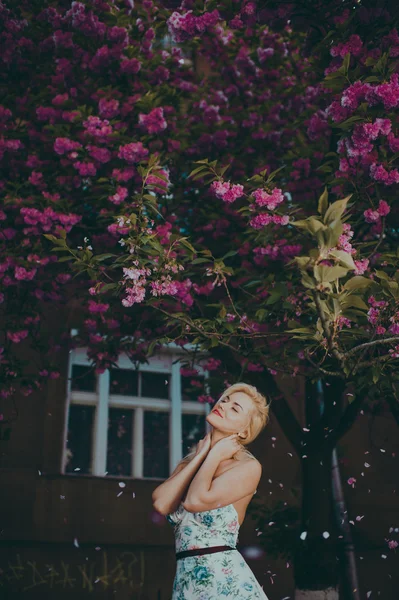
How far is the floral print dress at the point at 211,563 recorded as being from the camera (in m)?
3.67

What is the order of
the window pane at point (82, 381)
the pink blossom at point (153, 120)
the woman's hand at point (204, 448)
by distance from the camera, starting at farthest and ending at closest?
1. the window pane at point (82, 381)
2. the pink blossom at point (153, 120)
3. the woman's hand at point (204, 448)

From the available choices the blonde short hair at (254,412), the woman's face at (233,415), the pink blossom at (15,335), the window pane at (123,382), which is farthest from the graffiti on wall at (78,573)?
the woman's face at (233,415)

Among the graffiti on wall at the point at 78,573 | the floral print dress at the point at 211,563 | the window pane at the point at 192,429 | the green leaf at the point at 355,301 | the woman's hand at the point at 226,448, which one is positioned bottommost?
the graffiti on wall at the point at 78,573

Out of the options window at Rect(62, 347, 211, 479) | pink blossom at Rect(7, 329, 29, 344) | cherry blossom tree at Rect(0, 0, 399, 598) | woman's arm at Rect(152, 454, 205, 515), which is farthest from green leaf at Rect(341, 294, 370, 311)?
window at Rect(62, 347, 211, 479)

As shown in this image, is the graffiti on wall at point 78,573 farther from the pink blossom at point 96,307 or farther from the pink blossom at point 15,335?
the pink blossom at point 96,307

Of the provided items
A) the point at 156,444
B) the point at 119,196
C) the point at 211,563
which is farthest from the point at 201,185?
the point at 211,563

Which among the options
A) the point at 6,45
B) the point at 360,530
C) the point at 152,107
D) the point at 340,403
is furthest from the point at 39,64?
the point at 360,530

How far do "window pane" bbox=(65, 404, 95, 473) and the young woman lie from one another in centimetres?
568

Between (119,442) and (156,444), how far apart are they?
58cm

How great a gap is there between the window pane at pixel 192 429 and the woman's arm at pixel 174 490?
6292mm

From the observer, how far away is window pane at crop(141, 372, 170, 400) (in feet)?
33.9

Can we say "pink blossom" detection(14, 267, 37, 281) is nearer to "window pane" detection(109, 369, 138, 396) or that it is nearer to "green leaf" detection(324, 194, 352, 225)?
"window pane" detection(109, 369, 138, 396)

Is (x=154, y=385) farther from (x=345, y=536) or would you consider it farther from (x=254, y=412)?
(x=254, y=412)

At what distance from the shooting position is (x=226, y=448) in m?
4.01
